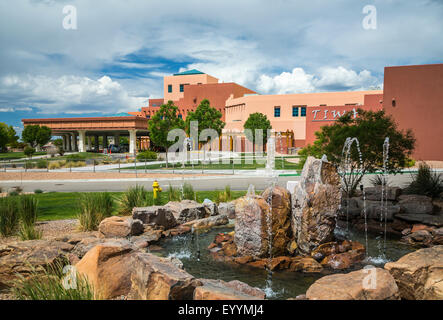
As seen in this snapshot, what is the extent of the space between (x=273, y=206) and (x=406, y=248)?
393cm

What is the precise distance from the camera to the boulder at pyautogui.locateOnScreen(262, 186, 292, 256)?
7582 mm

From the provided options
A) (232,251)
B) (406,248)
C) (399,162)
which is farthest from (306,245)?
(399,162)

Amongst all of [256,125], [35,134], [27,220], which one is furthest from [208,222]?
[35,134]

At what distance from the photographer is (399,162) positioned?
39.2ft

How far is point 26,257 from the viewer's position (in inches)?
221

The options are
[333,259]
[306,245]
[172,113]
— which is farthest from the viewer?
[172,113]

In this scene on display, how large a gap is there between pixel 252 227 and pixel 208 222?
3.00 metres

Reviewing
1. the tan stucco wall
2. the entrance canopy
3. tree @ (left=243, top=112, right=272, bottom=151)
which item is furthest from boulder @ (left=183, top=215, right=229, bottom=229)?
the tan stucco wall

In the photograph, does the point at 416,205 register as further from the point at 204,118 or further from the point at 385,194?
the point at 204,118

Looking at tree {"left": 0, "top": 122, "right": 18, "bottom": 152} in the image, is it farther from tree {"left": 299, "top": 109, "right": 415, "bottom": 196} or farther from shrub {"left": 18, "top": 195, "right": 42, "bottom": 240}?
tree {"left": 299, "top": 109, "right": 415, "bottom": 196}
